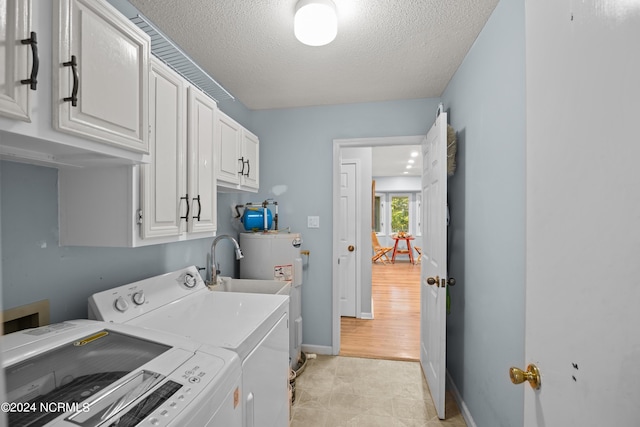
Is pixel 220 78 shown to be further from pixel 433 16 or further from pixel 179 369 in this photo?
pixel 179 369

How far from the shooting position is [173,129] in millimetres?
1484

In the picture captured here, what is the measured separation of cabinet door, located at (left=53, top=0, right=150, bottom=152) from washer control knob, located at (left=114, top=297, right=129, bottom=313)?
650 mm

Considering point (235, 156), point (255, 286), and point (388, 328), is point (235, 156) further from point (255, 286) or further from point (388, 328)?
point (388, 328)

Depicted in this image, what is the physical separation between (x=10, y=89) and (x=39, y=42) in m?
0.18

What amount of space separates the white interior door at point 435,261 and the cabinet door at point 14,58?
1917mm

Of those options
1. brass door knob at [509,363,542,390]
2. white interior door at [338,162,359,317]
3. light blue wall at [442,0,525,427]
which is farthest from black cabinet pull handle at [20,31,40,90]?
white interior door at [338,162,359,317]

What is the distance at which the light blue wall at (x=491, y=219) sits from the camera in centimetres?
Answer: 137

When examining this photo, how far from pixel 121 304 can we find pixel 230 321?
463mm

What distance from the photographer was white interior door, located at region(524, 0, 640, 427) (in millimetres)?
493

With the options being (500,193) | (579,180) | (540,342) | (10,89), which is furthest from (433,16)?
(10,89)

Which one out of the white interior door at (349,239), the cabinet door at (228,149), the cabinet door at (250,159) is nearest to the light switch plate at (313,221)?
the cabinet door at (250,159)

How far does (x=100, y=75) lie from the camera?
1.02 meters

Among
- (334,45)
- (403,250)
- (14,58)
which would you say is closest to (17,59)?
(14,58)

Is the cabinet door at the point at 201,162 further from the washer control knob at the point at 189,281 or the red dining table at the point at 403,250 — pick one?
the red dining table at the point at 403,250
